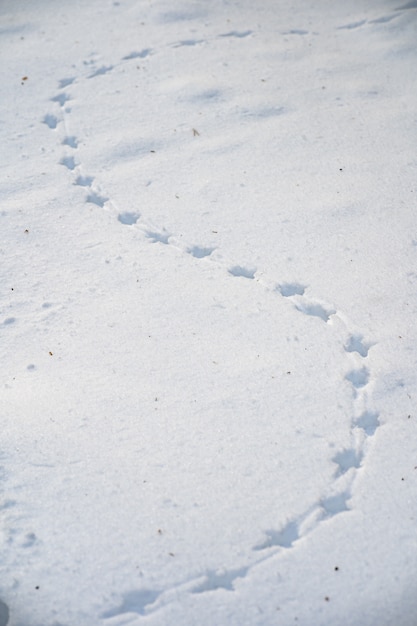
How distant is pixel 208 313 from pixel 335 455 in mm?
730

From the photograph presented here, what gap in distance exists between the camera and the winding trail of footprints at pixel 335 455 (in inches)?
73.5

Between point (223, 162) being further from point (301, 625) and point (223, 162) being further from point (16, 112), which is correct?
point (301, 625)

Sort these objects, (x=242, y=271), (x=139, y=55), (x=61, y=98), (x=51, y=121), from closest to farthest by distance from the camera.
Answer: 1. (x=242, y=271)
2. (x=51, y=121)
3. (x=61, y=98)
4. (x=139, y=55)

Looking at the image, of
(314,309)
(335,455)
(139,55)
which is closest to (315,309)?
(314,309)

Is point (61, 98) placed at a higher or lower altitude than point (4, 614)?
higher

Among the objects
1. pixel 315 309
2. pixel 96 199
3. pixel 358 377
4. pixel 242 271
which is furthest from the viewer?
pixel 96 199

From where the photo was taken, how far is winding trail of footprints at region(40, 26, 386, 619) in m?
1.87

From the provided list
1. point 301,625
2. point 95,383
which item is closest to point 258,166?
point 95,383

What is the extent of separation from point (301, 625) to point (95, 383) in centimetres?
100

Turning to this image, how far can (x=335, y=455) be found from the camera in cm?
214

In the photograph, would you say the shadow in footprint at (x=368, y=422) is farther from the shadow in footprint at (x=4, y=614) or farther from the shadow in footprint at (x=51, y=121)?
the shadow in footprint at (x=51, y=121)

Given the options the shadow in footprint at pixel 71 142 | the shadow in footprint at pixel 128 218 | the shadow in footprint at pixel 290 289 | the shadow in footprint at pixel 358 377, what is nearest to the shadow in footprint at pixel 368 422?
the shadow in footprint at pixel 358 377

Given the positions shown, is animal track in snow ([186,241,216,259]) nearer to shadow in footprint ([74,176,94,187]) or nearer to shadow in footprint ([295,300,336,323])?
shadow in footprint ([295,300,336,323])

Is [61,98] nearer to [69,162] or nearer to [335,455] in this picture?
[69,162]
